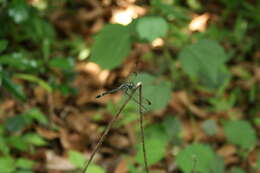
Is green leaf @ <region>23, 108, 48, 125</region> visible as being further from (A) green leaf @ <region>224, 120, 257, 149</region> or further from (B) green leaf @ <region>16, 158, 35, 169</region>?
(A) green leaf @ <region>224, 120, 257, 149</region>

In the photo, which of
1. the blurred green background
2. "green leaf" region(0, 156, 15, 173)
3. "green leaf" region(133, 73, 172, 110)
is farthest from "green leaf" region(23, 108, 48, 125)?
"green leaf" region(133, 73, 172, 110)

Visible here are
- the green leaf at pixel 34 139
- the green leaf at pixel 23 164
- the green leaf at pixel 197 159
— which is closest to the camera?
the green leaf at pixel 197 159

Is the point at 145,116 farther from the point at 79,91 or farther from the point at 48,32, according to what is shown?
the point at 48,32

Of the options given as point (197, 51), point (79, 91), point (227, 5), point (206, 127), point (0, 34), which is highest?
point (227, 5)

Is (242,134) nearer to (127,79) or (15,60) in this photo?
(127,79)

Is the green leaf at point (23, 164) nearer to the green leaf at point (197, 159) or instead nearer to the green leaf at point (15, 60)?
the green leaf at point (15, 60)

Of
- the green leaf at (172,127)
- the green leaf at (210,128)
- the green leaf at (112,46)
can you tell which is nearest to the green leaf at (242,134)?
the green leaf at (210,128)

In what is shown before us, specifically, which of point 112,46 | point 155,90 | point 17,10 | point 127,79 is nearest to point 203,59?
point 155,90

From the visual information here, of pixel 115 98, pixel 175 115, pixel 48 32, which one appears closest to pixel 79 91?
pixel 115 98
